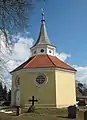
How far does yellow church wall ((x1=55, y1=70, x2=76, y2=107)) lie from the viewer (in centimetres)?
3484

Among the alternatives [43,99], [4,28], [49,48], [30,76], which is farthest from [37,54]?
[4,28]

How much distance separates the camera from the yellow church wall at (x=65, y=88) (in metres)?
34.8

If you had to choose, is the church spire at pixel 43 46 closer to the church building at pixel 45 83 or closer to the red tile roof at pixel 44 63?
the red tile roof at pixel 44 63

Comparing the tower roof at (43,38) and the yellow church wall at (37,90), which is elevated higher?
the tower roof at (43,38)

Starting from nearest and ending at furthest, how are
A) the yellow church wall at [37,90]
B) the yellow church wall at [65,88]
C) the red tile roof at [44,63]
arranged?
1. the yellow church wall at [37,90]
2. the yellow church wall at [65,88]
3. the red tile roof at [44,63]

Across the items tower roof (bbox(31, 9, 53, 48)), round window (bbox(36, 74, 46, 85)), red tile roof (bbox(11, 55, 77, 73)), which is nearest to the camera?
round window (bbox(36, 74, 46, 85))

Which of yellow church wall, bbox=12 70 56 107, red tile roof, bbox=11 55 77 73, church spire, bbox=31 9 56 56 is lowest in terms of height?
yellow church wall, bbox=12 70 56 107

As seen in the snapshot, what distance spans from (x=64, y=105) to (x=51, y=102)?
229cm

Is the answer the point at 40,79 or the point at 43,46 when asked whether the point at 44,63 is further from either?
the point at 43,46

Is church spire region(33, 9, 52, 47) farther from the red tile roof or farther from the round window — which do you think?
the round window

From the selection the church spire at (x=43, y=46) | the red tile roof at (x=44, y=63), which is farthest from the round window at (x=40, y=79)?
the church spire at (x=43, y=46)

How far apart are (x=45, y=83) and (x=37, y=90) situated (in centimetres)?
149

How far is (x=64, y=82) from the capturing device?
1419 inches

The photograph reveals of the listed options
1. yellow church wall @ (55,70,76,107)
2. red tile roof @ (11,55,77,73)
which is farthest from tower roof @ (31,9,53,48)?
yellow church wall @ (55,70,76,107)
